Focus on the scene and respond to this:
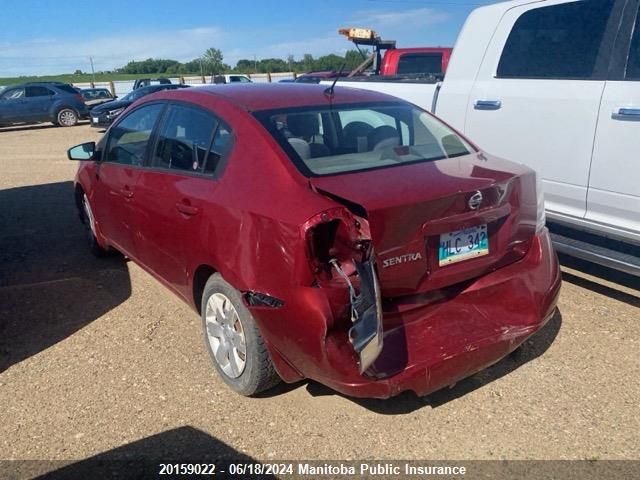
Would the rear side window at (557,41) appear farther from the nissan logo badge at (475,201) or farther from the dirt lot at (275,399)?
the nissan logo badge at (475,201)

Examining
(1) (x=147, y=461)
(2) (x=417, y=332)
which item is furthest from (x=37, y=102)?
(2) (x=417, y=332)

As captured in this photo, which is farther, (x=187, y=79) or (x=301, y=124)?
(x=187, y=79)

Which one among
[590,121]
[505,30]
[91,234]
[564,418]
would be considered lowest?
[564,418]

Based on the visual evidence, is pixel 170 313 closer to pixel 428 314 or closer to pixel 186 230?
pixel 186 230

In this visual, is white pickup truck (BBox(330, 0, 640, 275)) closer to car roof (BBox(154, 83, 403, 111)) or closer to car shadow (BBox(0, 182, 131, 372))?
car roof (BBox(154, 83, 403, 111))

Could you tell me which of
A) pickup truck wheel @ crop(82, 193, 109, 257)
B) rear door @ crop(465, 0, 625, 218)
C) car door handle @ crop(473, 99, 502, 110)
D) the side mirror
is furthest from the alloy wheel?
car door handle @ crop(473, 99, 502, 110)

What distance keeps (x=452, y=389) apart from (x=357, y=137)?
1.53 metres

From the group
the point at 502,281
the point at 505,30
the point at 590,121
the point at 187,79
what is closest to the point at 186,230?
the point at 502,281

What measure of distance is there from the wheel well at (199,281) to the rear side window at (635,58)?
3056 millimetres

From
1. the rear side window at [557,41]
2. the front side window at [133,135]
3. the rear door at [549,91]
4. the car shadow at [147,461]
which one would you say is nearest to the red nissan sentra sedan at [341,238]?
the front side window at [133,135]

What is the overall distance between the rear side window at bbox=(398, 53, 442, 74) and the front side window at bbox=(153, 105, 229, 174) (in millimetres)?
7730

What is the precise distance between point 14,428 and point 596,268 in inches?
172

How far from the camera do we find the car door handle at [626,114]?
3539 millimetres

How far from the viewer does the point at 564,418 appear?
9.08 ft
